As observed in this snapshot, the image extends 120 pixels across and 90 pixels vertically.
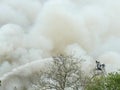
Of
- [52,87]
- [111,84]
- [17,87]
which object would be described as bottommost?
[111,84]

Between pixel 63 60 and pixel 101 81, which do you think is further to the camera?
pixel 63 60

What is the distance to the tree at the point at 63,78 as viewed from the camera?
5008cm

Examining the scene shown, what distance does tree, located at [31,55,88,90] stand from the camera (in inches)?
1972

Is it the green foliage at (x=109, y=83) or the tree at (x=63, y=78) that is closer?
the green foliage at (x=109, y=83)

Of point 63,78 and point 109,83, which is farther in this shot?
point 63,78

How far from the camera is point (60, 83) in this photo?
5003 centimetres

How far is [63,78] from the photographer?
50.3 m

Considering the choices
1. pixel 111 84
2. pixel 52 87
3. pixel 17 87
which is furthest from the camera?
pixel 17 87

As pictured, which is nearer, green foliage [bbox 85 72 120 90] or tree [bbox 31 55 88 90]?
green foliage [bbox 85 72 120 90]

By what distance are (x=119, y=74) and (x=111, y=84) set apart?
1.57 meters

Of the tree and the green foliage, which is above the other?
the tree

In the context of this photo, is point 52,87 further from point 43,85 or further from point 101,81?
point 101,81

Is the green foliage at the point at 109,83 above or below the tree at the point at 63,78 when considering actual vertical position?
below


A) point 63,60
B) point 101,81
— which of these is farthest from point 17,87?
point 101,81
